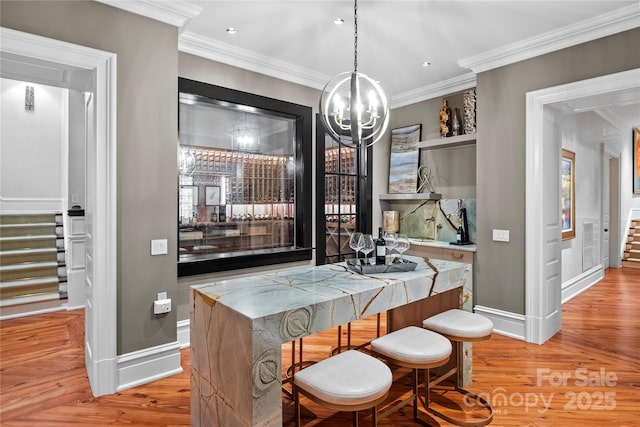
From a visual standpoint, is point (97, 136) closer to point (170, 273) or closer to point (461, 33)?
point (170, 273)

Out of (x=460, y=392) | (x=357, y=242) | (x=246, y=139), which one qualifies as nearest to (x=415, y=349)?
(x=357, y=242)

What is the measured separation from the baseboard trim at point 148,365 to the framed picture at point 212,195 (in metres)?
1.37

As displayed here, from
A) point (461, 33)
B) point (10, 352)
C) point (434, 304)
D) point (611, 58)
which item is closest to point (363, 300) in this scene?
point (434, 304)

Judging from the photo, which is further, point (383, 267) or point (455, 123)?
point (455, 123)

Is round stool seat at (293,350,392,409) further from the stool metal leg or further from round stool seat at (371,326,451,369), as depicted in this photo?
the stool metal leg

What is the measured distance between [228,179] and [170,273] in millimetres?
1240

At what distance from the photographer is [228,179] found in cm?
372

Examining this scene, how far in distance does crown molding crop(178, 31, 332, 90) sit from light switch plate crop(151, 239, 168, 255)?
1.81 meters

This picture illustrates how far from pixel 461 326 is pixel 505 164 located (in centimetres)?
211

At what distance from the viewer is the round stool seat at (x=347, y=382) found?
1501 mm

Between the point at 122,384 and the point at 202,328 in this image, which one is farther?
the point at 122,384

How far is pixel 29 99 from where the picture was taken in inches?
196

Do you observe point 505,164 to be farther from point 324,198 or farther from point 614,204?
A: point 614,204

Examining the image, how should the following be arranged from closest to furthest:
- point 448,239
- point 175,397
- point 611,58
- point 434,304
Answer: point 175,397
point 434,304
point 611,58
point 448,239
